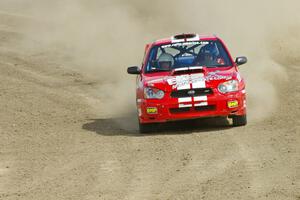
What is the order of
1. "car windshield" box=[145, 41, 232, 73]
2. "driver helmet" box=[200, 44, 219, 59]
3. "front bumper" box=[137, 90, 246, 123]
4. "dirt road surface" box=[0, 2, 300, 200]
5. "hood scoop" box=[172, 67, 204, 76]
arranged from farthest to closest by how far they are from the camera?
"driver helmet" box=[200, 44, 219, 59] → "car windshield" box=[145, 41, 232, 73] → "hood scoop" box=[172, 67, 204, 76] → "front bumper" box=[137, 90, 246, 123] → "dirt road surface" box=[0, 2, 300, 200]

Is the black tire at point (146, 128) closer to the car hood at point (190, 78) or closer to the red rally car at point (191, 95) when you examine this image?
the red rally car at point (191, 95)

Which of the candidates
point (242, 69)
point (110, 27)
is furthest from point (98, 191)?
point (110, 27)

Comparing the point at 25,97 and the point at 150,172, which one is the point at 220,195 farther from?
the point at 25,97

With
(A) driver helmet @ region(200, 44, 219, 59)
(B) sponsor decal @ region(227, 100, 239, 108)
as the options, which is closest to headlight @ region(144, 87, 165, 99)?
(B) sponsor decal @ region(227, 100, 239, 108)

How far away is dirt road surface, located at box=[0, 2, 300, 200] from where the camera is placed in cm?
856

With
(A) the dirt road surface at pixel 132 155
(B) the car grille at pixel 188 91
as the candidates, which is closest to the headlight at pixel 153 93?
→ (B) the car grille at pixel 188 91

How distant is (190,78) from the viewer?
1263cm

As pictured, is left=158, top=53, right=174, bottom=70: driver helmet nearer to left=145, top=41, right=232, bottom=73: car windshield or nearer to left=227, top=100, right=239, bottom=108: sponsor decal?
left=145, top=41, right=232, bottom=73: car windshield

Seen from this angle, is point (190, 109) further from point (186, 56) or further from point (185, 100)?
point (186, 56)

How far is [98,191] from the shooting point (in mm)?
8609

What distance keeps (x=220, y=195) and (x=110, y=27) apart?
→ 20.4m

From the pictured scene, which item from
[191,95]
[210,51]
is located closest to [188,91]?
[191,95]

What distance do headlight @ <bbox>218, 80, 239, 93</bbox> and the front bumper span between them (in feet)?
0.20

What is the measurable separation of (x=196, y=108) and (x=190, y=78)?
19.1 inches
